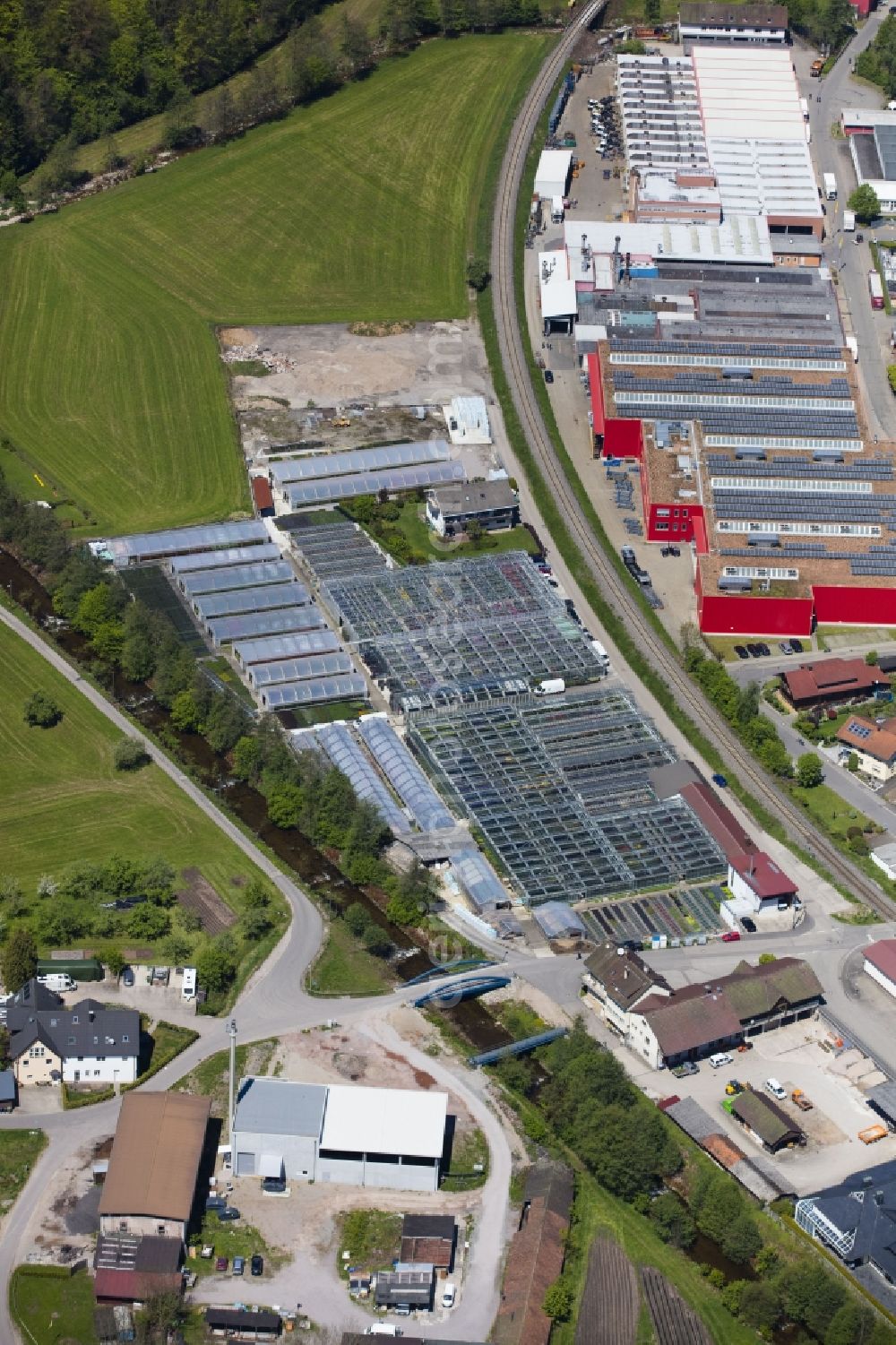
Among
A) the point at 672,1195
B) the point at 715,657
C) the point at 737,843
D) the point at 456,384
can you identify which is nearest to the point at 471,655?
the point at 715,657

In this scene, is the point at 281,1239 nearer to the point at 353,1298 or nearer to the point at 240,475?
the point at 353,1298

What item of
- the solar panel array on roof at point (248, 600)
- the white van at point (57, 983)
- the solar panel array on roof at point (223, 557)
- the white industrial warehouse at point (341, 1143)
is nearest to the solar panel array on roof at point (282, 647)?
the solar panel array on roof at point (248, 600)

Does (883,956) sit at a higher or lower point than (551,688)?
lower

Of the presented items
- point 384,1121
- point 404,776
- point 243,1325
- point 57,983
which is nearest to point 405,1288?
point 243,1325

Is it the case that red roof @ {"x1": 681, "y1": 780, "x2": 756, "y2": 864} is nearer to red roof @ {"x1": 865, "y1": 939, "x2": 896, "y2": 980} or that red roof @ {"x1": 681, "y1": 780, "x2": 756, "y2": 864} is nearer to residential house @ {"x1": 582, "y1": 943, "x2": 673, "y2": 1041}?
red roof @ {"x1": 865, "y1": 939, "x2": 896, "y2": 980}

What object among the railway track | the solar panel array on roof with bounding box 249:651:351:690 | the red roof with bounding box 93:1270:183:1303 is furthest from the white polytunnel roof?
the red roof with bounding box 93:1270:183:1303

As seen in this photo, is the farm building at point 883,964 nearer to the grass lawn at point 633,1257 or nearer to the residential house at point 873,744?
the residential house at point 873,744

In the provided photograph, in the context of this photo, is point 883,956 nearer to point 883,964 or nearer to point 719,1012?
point 883,964
